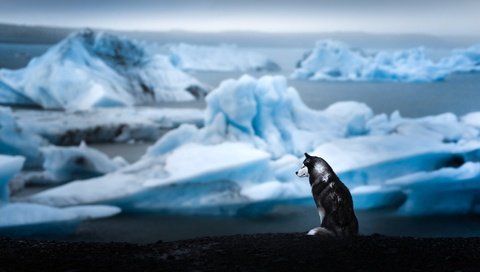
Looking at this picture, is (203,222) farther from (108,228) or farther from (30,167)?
(30,167)

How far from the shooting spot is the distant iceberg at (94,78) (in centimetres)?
1266

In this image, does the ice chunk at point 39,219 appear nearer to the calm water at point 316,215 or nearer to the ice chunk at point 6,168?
the calm water at point 316,215

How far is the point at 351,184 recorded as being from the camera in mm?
8289

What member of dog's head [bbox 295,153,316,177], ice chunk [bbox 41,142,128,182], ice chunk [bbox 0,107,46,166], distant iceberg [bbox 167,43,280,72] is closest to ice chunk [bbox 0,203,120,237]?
ice chunk [bbox 41,142,128,182]

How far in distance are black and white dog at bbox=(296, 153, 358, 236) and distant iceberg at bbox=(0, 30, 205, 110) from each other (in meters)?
10.00

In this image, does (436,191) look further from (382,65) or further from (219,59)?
(219,59)

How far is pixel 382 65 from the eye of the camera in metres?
16.9

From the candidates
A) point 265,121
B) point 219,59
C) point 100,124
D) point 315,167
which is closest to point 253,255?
point 315,167

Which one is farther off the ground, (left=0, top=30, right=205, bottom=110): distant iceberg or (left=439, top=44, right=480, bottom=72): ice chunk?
(left=439, top=44, right=480, bottom=72): ice chunk

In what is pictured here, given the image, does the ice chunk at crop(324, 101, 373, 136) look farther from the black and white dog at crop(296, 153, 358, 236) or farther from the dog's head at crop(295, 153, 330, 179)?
the black and white dog at crop(296, 153, 358, 236)

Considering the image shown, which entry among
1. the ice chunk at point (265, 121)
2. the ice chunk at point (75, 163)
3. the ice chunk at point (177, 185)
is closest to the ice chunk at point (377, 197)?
the ice chunk at point (177, 185)

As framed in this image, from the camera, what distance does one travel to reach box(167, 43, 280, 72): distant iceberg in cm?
2008

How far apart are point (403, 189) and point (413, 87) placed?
26.6 feet

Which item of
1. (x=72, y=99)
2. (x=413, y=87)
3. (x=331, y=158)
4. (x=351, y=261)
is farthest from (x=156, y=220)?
(x=413, y=87)
